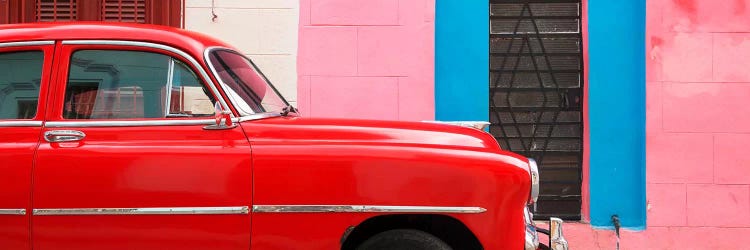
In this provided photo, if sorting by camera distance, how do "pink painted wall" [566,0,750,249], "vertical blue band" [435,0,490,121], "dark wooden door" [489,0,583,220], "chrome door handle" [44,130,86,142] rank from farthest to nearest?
"dark wooden door" [489,0,583,220] < "vertical blue band" [435,0,490,121] < "pink painted wall" [566,0,750,249] < "chrome door handle" [44,130,86,142]

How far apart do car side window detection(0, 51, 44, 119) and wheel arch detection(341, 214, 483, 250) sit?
5.44 feet

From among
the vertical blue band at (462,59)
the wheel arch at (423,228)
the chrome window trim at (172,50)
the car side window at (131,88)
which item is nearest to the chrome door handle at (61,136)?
the car side window at (131,88)

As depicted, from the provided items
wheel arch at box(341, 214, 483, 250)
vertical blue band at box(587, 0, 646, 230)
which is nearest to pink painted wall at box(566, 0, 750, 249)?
vertical blue band at box(587, 0, 646, 230)

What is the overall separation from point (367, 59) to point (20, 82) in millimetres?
3820

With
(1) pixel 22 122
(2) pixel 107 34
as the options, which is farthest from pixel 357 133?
(1) pixel 22 122

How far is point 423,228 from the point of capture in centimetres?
424

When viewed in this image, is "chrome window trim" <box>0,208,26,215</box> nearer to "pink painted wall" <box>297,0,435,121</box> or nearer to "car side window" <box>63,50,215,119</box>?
"car side window" <box>63,50,215,119</box>

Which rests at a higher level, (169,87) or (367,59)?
(367,59)

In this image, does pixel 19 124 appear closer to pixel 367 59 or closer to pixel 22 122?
pixel 22 122

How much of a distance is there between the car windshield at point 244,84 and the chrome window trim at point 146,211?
50 centimetres

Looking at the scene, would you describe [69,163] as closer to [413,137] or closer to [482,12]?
[413,137]

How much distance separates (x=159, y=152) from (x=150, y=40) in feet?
1.90

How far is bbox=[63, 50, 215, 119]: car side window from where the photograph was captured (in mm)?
4285

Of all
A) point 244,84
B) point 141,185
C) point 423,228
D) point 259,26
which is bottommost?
point 423,228
